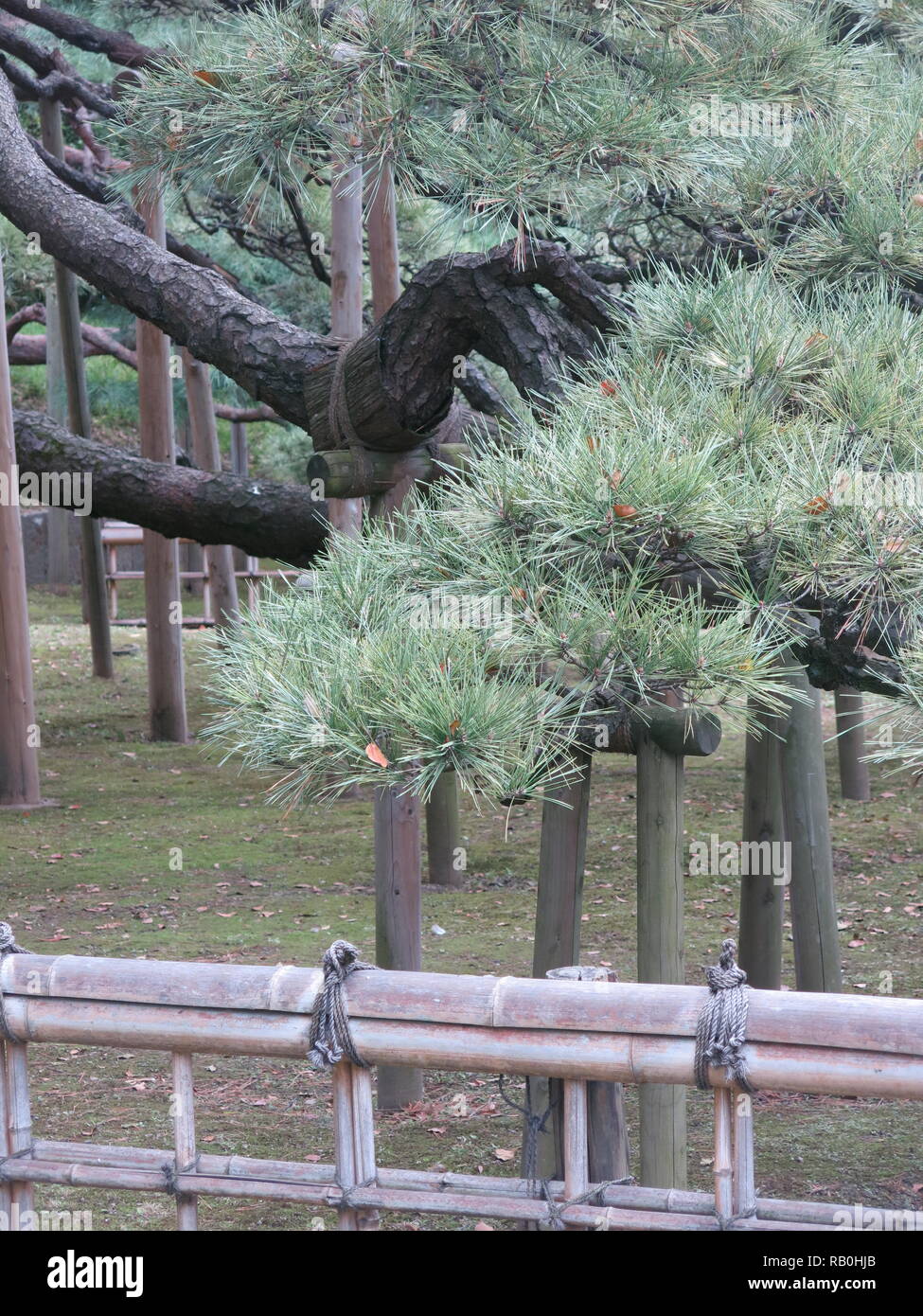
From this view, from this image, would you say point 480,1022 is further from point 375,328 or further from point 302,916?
point 302,916

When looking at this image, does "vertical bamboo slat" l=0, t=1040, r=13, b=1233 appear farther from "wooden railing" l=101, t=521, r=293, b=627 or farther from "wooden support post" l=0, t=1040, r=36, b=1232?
"wooden railing" l=101, t=521, r=293, b=627

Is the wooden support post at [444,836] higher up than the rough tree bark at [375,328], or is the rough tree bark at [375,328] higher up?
the rough tree bark at [375,328]

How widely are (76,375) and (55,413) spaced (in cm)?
401

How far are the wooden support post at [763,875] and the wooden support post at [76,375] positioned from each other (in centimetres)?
405

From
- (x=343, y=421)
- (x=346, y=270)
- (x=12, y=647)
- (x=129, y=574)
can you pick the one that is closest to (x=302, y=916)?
(x=12, y=647)

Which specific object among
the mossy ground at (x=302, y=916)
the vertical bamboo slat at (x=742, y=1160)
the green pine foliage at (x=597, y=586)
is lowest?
the mossy ground at (x=302, y=916)

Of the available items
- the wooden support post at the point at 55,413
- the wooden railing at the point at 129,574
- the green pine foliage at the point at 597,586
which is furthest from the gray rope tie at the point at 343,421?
the wooden support post at the point at 55,413

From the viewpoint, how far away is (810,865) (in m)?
4.03

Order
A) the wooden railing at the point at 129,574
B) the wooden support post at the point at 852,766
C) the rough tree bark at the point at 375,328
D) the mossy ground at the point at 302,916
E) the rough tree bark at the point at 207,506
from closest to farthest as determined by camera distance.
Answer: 1. the rough tree bark at the point at 375,328
2. the mossy ground at the point at 302,916
3. the rough tree bark at the point at 207,506
4. the wooden support post at the point at 852,766
5. the wooden railing at the point at 129,574

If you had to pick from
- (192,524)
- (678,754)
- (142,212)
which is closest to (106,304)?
(142,212)

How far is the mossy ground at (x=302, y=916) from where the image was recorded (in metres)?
3.34

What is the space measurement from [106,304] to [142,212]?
21.5 feet

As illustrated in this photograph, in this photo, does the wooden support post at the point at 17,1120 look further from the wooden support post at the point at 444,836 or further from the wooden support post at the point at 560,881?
the wooden support post at the point at 444,836

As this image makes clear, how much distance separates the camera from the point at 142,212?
6961mm
